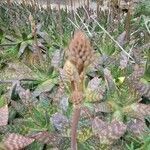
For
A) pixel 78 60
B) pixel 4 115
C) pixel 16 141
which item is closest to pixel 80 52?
pixel 78 60

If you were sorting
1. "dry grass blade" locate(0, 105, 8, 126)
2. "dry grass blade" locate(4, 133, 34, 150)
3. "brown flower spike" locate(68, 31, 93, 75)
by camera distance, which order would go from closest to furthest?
"brown flower spike" locate(68, 31, 93, 75) < "dry grass blade" locate(4, 133, 34, 150) < "dry grass blade" locate(0, 105, 8, 126)

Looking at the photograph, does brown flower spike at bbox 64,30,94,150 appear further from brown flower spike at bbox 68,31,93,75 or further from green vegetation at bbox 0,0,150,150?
green vegetation at bbox 0,0,150,150

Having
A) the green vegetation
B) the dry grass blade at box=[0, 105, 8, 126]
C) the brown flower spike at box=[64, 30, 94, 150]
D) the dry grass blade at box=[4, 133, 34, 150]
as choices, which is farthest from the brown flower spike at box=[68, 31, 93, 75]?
the dry grass blade at box=[0, 105, 8, 126]

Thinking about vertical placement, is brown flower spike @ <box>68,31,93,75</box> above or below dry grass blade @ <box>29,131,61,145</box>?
above

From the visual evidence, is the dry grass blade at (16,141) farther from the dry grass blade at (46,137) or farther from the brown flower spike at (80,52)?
the brown flower spike at (80,52)

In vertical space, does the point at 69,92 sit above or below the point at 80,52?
below

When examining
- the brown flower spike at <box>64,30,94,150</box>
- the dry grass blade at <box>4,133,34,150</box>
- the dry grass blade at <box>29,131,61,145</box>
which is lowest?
the dry grass blade at <box>29,131,61,145</box>

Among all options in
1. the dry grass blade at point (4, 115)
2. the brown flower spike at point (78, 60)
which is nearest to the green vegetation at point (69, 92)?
the dry grass blade at point (4, 115)

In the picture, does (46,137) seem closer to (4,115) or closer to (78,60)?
(4,115)
